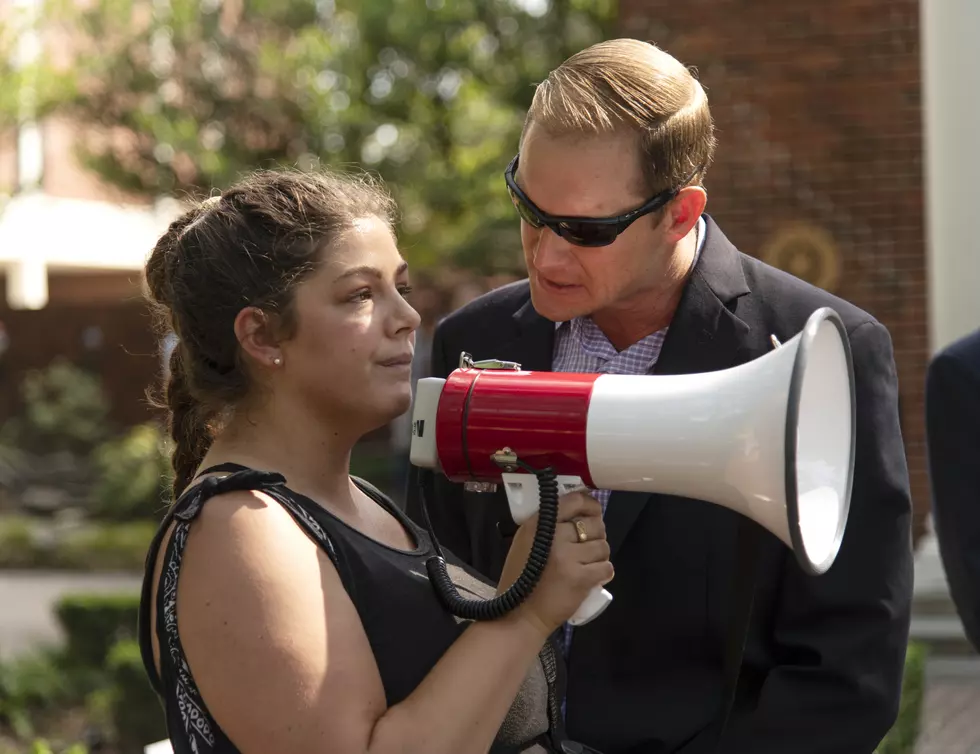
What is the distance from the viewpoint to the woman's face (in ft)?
7.65

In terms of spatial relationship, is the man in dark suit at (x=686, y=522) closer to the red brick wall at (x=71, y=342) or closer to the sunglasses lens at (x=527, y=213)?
the sunglasses lens at (x=527, y=213)

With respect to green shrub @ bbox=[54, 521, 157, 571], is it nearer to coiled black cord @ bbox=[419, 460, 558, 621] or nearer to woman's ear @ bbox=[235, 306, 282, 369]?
woman's ear @ bbox=[235, 306, 282, 369]

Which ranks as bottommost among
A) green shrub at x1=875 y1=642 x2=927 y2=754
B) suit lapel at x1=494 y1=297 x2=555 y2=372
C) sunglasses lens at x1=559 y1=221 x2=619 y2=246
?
green shrub at x1=875 y1=642 x2=927 y2=754

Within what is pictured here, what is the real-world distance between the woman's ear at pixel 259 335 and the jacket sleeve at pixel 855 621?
993 millimetres

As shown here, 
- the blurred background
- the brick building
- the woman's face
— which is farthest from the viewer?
the brick building

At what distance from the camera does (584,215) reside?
2.50m

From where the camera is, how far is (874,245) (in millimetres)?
8984

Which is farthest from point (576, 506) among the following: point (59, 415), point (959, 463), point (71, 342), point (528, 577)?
point (71, 342)

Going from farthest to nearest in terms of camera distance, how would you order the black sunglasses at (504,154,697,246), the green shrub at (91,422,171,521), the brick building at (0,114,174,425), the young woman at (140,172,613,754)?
the brick building at (0,114,174,425), the green shrub at (91,422,171,521), the black sunglasses at (504,154,697,246), the young woman at (140,172,613,754)

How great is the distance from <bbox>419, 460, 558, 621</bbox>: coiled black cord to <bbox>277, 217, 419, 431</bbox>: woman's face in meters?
0.27

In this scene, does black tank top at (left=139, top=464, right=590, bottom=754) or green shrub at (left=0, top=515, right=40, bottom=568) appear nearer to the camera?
black tank top at (left=139, top=464, right=590, bottom=754)

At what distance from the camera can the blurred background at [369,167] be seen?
8.20 meters

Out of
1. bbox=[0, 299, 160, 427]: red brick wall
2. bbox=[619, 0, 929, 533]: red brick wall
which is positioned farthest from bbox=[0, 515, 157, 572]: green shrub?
bbox=[619, 0, 929, 533]: red brick wall

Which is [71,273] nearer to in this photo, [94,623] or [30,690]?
[94,623]
